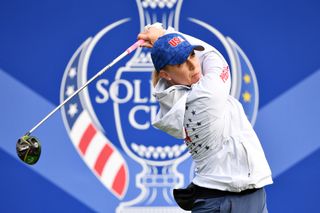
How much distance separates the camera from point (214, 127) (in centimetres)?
392

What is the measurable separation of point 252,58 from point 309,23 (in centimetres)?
42

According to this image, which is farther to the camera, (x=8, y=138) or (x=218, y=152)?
(x=8, y=138)

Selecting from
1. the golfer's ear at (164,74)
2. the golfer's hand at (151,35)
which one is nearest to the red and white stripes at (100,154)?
the golfer's hand at (151,35)

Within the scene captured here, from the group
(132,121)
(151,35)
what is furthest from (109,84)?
(151,35)

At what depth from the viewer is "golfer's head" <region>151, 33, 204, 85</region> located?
3.86 meters

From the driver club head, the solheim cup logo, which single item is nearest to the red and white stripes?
the solheim cup logo

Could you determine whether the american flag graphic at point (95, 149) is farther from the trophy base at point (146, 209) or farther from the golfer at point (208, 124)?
the golfer at point (208, 124)

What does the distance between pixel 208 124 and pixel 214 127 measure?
0.03 meters

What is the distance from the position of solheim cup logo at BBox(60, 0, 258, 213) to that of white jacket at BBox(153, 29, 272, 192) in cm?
164

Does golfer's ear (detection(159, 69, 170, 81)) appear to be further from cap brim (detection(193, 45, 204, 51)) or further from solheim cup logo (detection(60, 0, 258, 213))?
solheim cup logo (detection(60, 0, 258, 213))

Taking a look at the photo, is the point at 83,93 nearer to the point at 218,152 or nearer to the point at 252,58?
the point at 252,58

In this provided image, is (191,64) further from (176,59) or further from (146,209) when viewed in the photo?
(146,209)

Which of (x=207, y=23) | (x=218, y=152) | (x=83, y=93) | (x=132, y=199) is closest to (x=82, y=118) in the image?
(x=83, y=93)

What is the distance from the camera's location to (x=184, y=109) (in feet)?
12.6
